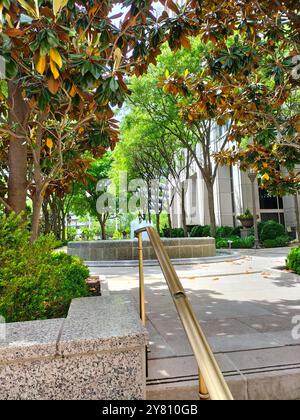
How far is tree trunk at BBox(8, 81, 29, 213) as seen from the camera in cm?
479

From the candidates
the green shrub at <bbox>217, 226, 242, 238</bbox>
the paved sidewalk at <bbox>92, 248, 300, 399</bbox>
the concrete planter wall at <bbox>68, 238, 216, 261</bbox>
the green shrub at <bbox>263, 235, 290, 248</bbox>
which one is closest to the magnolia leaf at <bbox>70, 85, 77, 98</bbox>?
the paved sidewalk at <bbox>92, 248, 300, 399</bbox>

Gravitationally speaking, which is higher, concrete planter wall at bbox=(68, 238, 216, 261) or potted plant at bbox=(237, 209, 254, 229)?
potted plant at bbox=(237, 209, 254, 229)

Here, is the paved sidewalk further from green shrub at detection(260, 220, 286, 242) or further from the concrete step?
green shrub at detection(260, 220, 286, 242)

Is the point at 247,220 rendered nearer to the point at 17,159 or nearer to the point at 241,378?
the point at 17,159

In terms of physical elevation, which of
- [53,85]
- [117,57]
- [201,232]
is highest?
[117,57]

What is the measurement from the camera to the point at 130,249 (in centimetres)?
1382

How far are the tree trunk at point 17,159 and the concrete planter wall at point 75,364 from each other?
2.67 metres

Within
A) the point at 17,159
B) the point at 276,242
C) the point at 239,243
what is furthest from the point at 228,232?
the point at 17,159

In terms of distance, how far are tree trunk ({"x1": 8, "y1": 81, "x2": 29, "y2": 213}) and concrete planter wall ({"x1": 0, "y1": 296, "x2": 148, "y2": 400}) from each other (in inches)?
105

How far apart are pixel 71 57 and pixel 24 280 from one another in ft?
7.59

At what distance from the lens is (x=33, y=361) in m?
2.36

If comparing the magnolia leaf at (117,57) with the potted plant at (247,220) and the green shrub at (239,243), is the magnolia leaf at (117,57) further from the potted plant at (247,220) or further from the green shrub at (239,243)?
the potted plant at (247,220)

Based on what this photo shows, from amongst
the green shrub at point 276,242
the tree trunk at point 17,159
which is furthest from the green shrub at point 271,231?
the tree trunk at point 17,159

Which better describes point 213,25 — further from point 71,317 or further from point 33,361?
point 33,361
